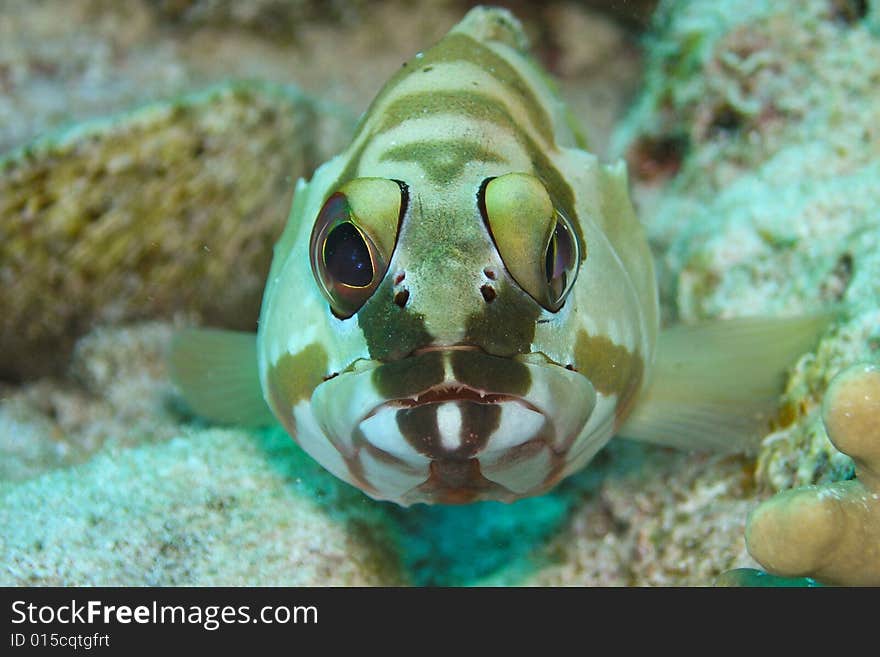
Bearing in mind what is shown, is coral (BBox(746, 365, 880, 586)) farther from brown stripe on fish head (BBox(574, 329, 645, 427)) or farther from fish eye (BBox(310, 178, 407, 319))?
fish eye (BBox(310, 178, 407, 319))

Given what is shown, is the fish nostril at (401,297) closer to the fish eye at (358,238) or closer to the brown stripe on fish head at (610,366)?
the fish eye at (358,238)

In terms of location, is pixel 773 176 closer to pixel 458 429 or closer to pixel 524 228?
pixel 524 228

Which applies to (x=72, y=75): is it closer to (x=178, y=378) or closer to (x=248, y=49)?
(x=248, y=49)

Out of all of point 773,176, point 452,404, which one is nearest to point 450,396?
point 452,404

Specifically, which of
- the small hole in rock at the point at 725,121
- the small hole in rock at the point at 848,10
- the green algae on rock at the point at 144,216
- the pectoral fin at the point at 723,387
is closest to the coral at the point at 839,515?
the pectoral fin at the point at 723,387

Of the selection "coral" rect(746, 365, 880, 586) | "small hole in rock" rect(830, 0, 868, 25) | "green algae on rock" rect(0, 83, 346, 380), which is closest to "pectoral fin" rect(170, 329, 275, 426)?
"green algae on rock" rect(0, 83, 346, 380)
